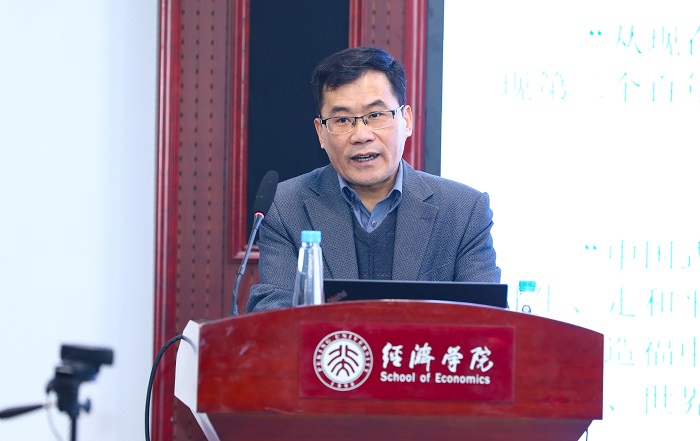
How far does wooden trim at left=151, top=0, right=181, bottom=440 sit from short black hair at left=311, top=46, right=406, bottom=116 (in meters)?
0.82

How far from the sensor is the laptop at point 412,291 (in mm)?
1310

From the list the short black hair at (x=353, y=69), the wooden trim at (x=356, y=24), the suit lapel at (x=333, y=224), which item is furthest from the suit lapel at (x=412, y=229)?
the wooden trim at (x=356, y=24)

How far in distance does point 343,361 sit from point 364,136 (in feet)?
3.35

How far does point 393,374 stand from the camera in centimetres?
101

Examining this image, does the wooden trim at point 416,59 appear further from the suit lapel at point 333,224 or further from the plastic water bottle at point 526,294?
the plastic water bottle at point 526,294

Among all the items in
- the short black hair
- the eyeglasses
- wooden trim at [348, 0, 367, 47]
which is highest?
wooden trim at [348, 0, 367, 47]

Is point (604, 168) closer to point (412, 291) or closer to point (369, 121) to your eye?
point (369, 121)

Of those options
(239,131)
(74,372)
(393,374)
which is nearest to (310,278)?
(393,374)

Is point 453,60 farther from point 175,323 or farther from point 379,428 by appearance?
point 379,428

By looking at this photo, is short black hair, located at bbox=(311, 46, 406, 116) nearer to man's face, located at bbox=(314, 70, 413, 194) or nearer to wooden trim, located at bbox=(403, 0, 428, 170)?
man's face, located at bbox=(314, 70, 413, 194)

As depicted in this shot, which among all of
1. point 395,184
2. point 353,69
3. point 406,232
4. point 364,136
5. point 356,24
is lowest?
point 406,232

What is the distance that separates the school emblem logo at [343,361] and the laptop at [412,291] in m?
0.30

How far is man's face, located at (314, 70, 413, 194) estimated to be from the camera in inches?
77.6

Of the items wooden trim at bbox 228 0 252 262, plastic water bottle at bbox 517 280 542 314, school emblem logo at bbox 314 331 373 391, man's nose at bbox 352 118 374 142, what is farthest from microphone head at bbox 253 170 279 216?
wooden trim at bbox 228 0 252 262
